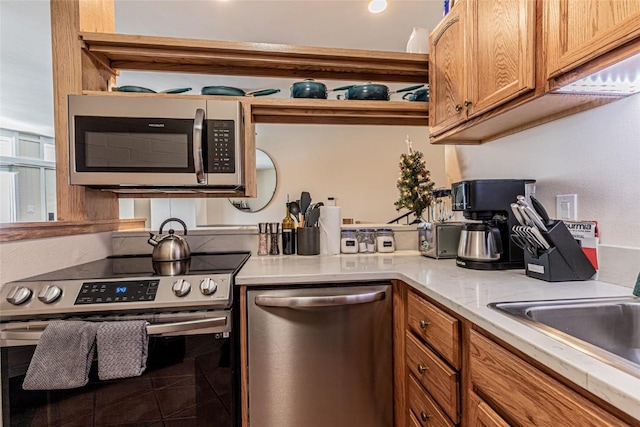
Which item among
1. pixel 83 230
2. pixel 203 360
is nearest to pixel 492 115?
pixel 203 360

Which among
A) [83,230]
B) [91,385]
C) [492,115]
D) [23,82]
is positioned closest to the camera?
[91,385]

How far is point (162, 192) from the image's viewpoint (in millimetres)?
1829

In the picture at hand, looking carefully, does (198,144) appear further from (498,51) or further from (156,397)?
(498,51)

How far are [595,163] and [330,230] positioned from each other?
1.19m

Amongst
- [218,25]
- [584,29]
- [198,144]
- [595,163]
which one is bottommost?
[595,163]

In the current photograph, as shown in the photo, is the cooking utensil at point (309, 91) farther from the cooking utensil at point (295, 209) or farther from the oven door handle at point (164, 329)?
the oven door handle at point (164, 329)

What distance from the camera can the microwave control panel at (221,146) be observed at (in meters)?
1.53

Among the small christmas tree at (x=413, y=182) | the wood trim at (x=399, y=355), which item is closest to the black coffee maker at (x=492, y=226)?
the wood trim at (x=399, y=355)

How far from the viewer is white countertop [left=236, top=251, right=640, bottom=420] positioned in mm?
504

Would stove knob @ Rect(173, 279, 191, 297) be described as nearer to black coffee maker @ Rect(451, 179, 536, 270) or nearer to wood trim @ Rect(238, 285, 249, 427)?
wood trim @ Rect(238, 285, 249, 427)

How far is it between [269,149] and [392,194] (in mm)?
1801

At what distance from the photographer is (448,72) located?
1539 mm

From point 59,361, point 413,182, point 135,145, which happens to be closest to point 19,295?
point 59,361

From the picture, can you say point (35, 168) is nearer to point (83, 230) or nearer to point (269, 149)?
point (83, 230)
